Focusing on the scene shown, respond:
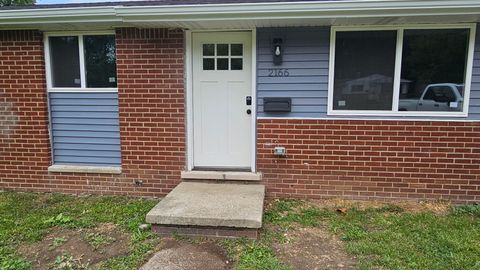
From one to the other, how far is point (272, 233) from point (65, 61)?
12.8 ft

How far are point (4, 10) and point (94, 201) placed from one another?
9.29 ft

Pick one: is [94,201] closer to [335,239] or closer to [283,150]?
[283,150]

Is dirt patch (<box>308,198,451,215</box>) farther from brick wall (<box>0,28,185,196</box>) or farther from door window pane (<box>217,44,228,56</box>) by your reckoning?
door window pane (<box>217,44,228,56</box>)

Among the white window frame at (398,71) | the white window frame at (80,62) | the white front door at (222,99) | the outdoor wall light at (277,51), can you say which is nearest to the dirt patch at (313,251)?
the white front door at (222,99)

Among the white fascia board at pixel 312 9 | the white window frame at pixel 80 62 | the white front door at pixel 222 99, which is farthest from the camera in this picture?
the white window frame at pixel 80 62

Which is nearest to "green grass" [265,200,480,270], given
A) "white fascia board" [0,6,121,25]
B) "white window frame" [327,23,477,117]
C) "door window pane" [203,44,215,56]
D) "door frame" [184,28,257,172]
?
"door frame" [184,28,257,172]

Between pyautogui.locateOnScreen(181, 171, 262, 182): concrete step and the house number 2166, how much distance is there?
4.59 feet

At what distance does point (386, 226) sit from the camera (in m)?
4.09

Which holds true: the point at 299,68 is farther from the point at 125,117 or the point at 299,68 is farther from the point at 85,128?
the point at 85,128

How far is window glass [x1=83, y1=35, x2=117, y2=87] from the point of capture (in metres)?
5.16

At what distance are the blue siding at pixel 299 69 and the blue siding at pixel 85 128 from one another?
7.29 ft

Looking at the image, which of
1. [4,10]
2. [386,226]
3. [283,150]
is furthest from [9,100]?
[386,226]

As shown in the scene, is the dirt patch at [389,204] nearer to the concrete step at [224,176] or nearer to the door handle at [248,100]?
the concrete step at [224,176]

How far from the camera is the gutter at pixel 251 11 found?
Answer: 3959 mm
